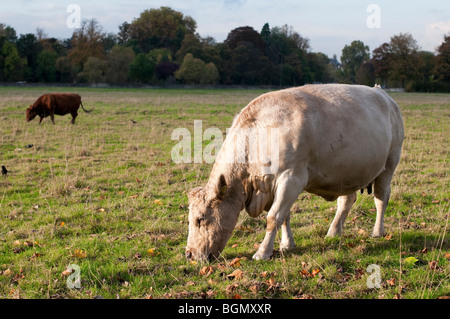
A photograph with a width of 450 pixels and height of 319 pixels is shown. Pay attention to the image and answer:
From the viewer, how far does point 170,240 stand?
21.2ft

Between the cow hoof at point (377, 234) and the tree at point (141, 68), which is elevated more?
the tree at point (141, 68)

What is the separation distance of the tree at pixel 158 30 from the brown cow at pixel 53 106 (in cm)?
9057

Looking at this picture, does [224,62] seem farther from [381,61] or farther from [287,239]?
[287,239]

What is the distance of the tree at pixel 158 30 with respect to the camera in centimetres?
11288

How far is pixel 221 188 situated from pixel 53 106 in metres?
19.0

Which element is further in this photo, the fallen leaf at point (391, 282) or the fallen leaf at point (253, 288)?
the fallen leaf at point (391, 282)

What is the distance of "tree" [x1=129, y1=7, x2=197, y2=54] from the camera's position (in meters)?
113

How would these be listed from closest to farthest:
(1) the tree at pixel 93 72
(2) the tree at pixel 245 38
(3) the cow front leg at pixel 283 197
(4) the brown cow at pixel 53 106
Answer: (3) the cow front leg at pixel 283 197 → (4) the brown cow at pixel 53 106 → (1) the tree at pixel 93 72 → (2) the tree at pixel 245 38

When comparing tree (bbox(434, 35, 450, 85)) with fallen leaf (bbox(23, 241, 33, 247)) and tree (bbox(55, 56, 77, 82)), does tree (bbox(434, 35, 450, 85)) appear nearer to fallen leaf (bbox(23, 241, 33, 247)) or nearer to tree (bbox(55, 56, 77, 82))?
tree (bbox(55, 56, 77, 82))

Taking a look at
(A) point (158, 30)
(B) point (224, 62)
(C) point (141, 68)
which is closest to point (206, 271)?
(C) point (141, 68)

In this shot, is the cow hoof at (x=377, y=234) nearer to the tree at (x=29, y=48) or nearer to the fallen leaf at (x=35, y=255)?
the fallen leaf at (x=35, y=255)

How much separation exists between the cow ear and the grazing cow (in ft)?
0.04

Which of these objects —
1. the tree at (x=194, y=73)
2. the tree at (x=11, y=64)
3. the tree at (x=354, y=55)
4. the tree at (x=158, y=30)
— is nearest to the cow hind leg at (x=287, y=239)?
the tree at (x=11, y=64)
